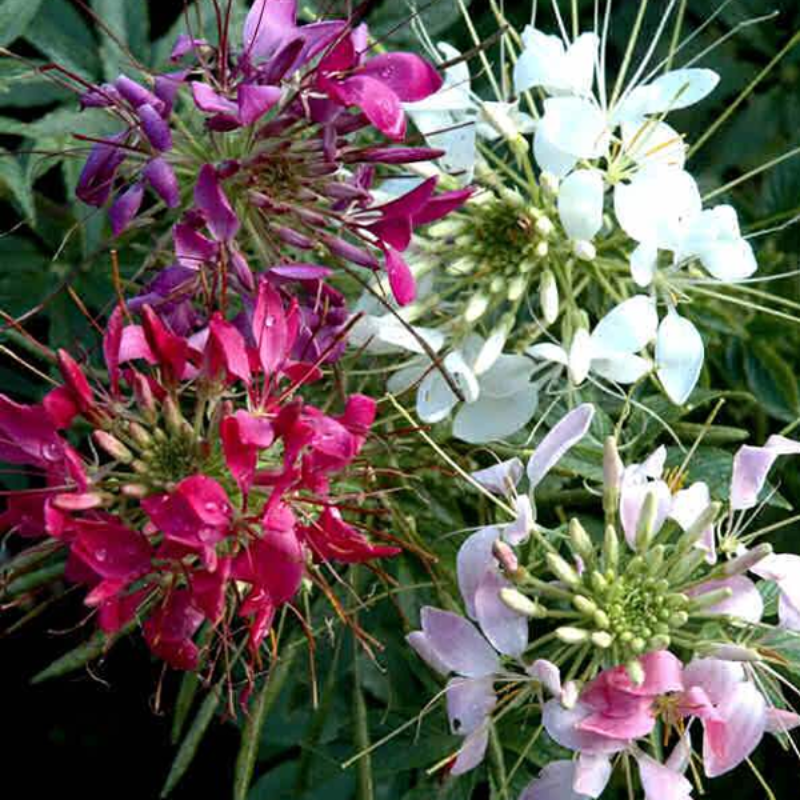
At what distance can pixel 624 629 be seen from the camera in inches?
44.4

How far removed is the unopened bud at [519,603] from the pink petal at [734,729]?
0.14m

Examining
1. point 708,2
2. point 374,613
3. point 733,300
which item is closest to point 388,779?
point 374,613

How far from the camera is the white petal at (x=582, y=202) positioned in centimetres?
121

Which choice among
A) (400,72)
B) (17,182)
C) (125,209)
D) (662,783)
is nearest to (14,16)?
(17,182)

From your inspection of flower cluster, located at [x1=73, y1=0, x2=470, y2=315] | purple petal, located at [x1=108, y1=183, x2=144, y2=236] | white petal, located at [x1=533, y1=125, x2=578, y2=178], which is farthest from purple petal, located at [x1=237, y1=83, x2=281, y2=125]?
white petal, located at [x1=533, y1=125, x2=578, y2=178]

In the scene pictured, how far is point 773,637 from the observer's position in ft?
3.81

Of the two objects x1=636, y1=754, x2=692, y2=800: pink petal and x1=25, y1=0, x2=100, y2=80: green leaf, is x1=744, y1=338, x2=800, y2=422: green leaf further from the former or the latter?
x1=25, y1=0, x2=100, y2=80: green leaf

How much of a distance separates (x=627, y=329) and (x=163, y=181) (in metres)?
0.37

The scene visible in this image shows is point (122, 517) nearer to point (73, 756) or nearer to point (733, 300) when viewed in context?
point (733, 300)

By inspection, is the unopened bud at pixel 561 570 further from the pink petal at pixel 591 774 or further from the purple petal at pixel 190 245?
A: the purple petal at pixel 190 245

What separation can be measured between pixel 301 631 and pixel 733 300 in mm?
462

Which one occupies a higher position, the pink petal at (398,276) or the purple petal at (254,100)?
the purple petal at (254,100)

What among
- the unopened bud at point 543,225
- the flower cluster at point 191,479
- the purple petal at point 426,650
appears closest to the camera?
the flower cluster at point 191,479

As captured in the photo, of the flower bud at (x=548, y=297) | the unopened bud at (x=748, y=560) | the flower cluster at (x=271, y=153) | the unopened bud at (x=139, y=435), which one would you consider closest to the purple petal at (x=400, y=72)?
the flower cluster at (x=271, y=153)
